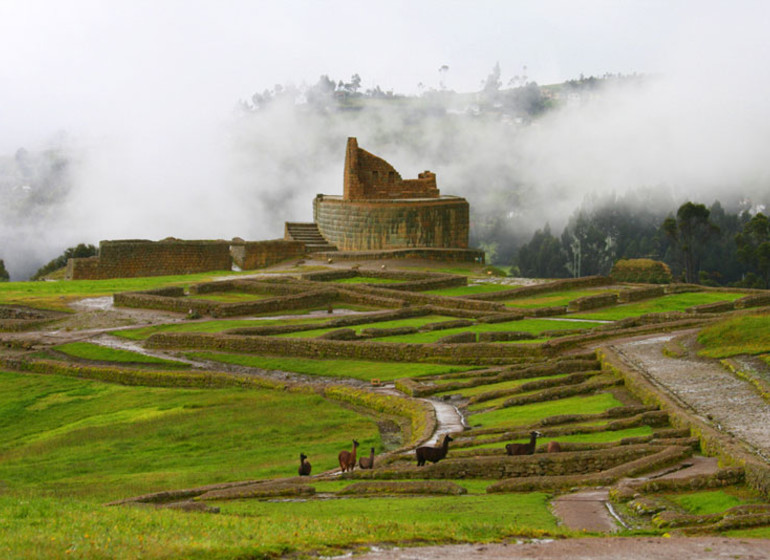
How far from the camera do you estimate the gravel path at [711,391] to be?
22.3m

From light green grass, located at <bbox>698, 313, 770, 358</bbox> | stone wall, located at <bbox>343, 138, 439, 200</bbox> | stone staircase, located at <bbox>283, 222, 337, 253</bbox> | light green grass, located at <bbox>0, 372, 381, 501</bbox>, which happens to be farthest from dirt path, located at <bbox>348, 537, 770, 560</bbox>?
stone wall, located at <bbox>343, 138, 439, 200</bbox>

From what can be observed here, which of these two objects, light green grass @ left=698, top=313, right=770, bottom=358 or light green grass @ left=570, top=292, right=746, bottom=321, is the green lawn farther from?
light green grass @ left=570, top=292, right=746, bottom=321

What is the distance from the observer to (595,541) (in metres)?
14.6

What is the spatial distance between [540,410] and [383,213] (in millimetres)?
49042

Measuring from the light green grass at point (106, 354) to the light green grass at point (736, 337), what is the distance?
17.3 meters

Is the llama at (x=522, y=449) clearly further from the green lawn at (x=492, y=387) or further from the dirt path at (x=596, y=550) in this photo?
the green lawn at (x=492, y=387)

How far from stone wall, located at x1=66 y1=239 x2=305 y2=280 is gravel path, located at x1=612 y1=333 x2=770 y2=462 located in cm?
3897

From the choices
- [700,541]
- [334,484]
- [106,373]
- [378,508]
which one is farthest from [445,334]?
[700,541]

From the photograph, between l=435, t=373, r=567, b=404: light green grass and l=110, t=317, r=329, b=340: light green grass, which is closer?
l=435, t=373, r=567, b=404: light green grass

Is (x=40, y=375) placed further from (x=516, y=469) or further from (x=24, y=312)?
(x=516, y=469)

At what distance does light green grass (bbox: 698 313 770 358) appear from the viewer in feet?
104

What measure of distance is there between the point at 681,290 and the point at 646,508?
1586 inches

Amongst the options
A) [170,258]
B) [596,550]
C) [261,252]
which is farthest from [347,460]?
[261,252]

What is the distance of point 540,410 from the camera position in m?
27.7
